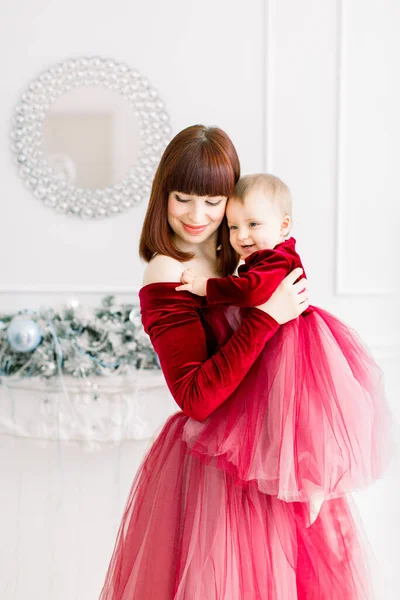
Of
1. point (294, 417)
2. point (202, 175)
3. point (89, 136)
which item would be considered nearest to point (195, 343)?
point (294, 417)

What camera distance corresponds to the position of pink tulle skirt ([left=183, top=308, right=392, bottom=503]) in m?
1.20

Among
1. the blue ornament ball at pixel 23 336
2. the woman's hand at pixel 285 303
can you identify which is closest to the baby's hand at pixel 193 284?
the woman's hand at pixel 285 303

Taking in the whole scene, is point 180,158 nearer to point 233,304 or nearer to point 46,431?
point 233,304

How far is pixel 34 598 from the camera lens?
2689 millimetres

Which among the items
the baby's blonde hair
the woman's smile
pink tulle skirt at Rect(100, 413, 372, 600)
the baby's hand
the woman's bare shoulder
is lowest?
pink tulle skirt at Rect(100, 413, 372, 600)

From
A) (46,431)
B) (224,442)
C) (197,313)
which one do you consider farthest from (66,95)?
(224,442)

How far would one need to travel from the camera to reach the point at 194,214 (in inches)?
55.1

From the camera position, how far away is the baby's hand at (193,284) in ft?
4.39

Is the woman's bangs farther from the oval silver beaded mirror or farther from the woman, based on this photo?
the oval silver beaded mirror

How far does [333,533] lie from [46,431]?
1.45m

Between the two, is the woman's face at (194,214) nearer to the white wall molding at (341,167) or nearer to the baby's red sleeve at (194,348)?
the baby's red sleeve at (194,348)

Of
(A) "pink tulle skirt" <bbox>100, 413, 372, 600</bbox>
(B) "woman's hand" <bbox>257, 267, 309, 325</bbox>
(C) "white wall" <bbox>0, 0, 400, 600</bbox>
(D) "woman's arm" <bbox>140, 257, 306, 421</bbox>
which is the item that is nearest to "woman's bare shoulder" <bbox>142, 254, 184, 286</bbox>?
(D) "woman's arm" <bbox>140, 257, 306, 421</bbox>

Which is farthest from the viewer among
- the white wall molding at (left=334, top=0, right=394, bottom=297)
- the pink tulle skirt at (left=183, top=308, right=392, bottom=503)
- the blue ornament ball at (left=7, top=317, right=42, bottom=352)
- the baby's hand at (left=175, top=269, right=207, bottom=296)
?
the white wall molding at (left=334, top=0, right=394, bottom=297)

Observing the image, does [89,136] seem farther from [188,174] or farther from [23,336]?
[188,174]
